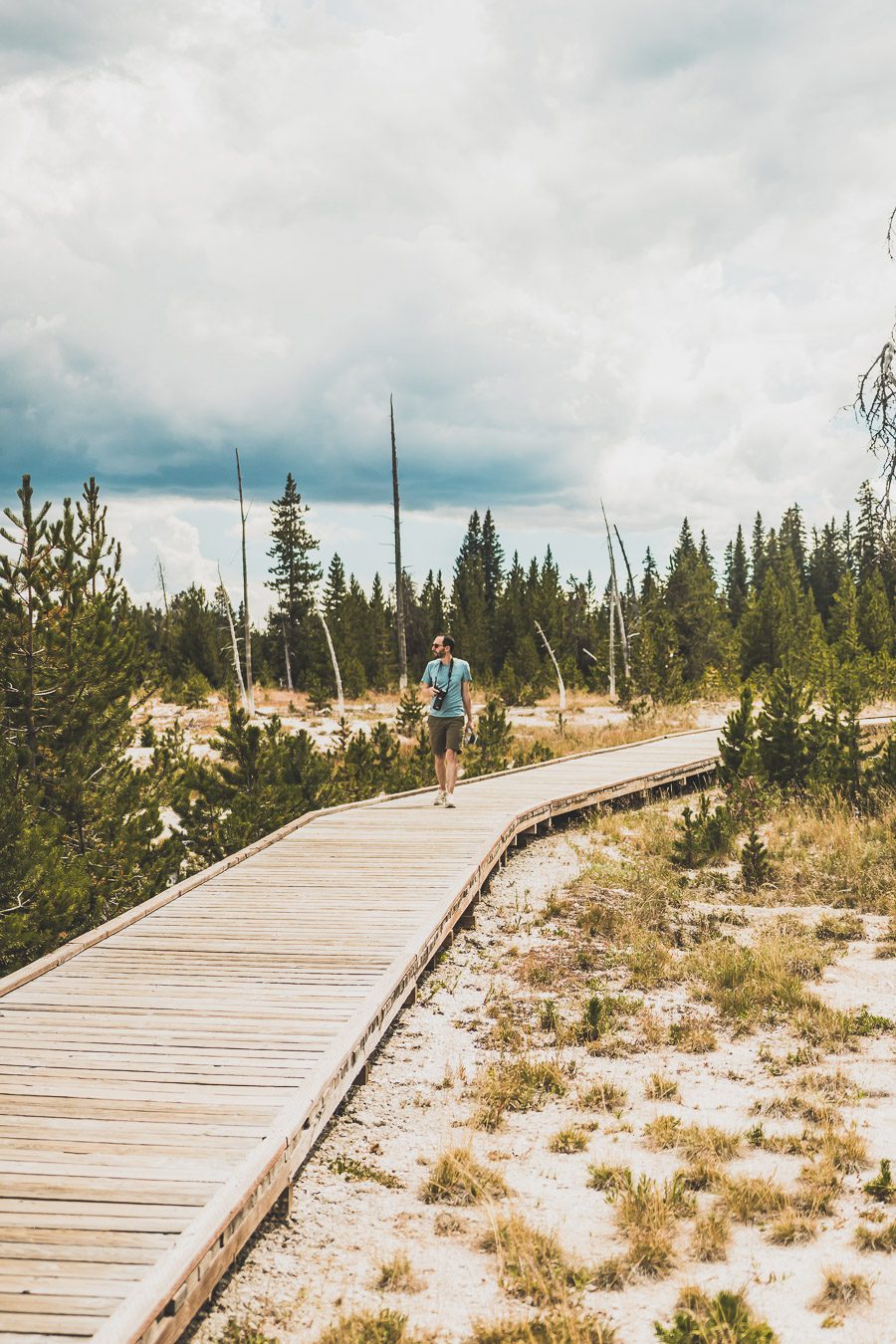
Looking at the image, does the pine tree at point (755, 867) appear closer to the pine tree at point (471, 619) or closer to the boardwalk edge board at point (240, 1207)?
the boardwalk edge board at point (240, 1207)

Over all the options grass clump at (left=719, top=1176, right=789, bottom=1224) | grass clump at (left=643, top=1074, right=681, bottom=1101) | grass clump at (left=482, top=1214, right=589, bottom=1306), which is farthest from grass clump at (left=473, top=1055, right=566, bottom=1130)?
grass clump at (left=719, top=1176, right=789, bottom=1224)

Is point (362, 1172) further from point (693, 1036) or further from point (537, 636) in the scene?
point (537, 636)

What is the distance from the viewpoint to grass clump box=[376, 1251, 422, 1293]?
3.52 meters

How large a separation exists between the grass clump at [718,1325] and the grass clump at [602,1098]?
5.69ft

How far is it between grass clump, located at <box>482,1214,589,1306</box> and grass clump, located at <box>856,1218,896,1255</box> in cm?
116

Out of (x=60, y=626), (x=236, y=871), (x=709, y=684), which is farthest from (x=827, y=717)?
(x=709, y=684)

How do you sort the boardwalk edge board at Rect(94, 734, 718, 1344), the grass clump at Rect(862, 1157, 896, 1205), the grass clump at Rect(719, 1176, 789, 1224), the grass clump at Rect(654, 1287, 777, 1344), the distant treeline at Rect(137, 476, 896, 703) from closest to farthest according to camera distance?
the boardwalk edge board at Rect(94, 734, 718, 1344)
the grass clump at Rect(654, 1287, 777, 1344)
the grass clump at Rect(719, 1176, 789, 1224)
the grass clump at Rect(862, 1157, 896, 1205)
the distant treeline at Rect(137, 476, 896, 703)

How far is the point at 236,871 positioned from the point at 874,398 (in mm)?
6771

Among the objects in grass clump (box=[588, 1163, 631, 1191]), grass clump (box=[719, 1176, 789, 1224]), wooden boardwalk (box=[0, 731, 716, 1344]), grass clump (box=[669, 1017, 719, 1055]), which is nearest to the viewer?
wooden boardwalk (box=[0, 731, 716, 1344])

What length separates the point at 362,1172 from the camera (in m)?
4.49

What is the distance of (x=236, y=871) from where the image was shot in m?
8.93

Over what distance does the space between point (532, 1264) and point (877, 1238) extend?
144 centimetres

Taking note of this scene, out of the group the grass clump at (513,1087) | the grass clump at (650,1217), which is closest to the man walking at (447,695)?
the grass clump at (513,1087)

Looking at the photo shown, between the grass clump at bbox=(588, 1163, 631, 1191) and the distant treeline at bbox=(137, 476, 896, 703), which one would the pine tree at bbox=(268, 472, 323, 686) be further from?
the grass clump at bbox=(588, 1163, 631, 1191)
